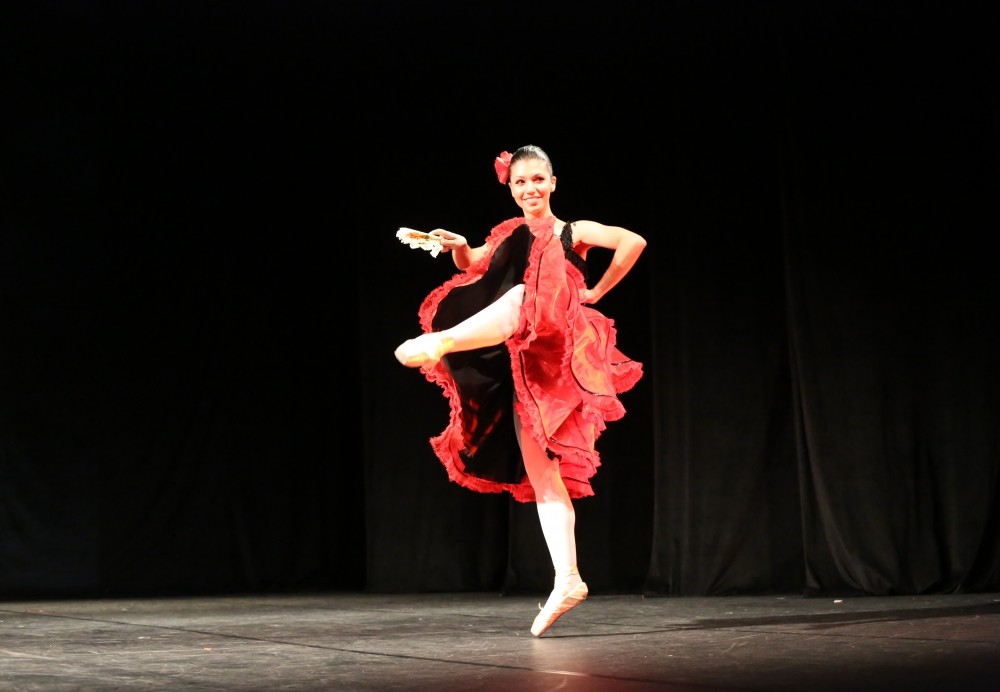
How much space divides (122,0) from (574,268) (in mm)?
3034

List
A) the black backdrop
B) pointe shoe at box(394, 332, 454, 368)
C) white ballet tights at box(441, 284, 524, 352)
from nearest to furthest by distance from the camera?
pointe shoe at box(394, 332, 454, 368) → white ballet tights at box(441, 284, 524, 352) → the black backdrop

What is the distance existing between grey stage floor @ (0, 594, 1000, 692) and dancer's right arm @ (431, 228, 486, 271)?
985 mm

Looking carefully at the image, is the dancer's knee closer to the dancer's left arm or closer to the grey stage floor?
the dancer's left arm

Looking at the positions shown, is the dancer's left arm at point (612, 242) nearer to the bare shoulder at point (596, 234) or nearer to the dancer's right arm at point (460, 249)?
the bare shoulder at point (596, 234)

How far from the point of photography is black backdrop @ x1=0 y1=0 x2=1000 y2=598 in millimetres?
4699

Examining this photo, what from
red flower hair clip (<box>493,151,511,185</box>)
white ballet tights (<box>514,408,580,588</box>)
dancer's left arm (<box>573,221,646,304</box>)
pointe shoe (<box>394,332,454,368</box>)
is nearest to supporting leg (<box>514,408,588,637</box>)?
white ballet tights (<box>514,408,580,588</box>)

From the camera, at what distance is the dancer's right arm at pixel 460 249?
11.4 feet

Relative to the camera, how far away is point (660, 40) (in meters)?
5.15

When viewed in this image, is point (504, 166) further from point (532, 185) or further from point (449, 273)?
point (449, 273)

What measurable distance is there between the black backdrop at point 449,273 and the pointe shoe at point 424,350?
194cm

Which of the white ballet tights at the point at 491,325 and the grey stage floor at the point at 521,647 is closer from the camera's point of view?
Result: the grey stage floor at the point at 521,647

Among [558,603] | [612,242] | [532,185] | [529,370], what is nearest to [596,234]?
[612,242]

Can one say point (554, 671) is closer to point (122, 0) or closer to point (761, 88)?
point (761, 88)

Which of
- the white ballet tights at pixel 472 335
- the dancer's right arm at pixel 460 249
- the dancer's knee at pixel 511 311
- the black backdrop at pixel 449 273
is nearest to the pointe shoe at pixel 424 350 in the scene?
the white ballet tights at pixel 472 335
